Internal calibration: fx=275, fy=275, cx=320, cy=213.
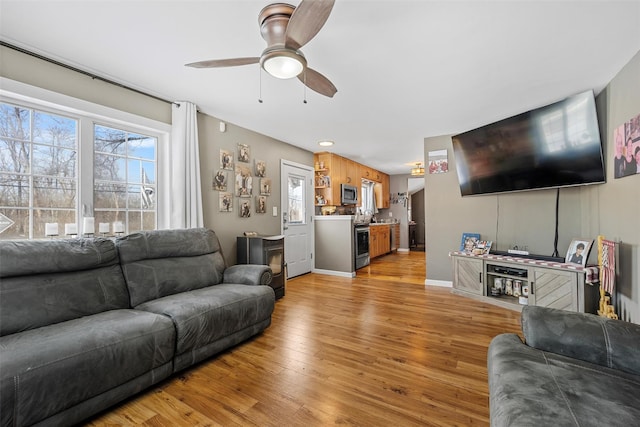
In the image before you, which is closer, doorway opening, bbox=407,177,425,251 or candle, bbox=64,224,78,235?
candle, bbox=64,224,78,235

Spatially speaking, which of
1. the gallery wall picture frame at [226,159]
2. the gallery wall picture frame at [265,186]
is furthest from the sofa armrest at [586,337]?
the gallery wall picture frame at [265,186]

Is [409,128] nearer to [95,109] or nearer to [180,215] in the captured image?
[180,215]

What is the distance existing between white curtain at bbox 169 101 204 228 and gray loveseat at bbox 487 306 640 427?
9.53 ft

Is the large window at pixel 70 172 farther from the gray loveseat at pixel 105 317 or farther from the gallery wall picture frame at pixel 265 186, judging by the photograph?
the gallery wall picture frame at pixel 265 186

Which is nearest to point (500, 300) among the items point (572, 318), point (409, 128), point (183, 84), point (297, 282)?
point (572, 318)

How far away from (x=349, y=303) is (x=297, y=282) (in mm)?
1350

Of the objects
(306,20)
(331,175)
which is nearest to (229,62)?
(306,20)

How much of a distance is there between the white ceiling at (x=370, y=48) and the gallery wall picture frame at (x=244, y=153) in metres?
0.66

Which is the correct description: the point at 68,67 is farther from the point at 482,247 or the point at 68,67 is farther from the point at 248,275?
the point at 482,247

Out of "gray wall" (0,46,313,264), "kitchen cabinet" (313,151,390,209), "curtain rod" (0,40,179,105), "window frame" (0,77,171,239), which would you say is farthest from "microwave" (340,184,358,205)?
"curtain rod" (0,40,179,105)

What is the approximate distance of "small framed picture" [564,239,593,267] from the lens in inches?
110

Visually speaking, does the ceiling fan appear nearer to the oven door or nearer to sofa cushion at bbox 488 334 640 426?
sofa cushion at bbox 488 334 640 426

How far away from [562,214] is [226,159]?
167 inches

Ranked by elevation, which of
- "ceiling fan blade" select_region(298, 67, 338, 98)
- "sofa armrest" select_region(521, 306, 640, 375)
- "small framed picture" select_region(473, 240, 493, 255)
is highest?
"ceiling fan blade" select_region(298, 67, 338, 98)
